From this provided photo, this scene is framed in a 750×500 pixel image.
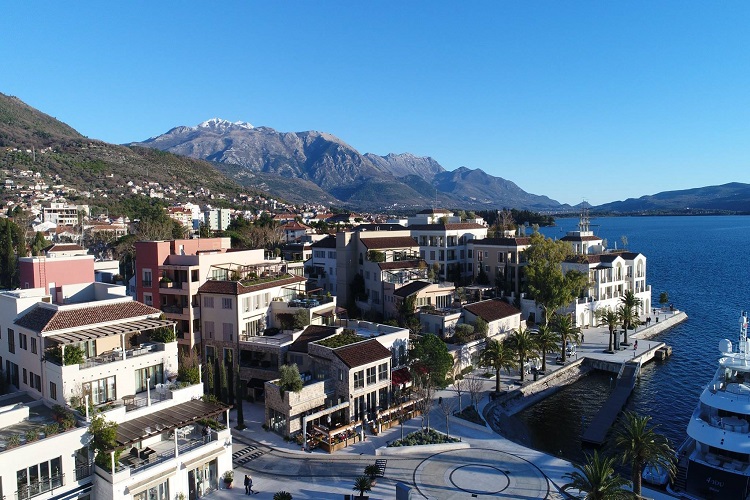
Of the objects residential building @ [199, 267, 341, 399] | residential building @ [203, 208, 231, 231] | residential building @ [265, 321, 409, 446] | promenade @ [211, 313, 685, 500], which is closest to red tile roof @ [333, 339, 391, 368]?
residential building @ [265, 321, 409, 446]

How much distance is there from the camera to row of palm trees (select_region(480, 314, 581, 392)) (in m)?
40.2

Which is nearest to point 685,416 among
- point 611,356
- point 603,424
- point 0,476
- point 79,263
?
point 603,424

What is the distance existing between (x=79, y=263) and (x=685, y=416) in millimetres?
45504

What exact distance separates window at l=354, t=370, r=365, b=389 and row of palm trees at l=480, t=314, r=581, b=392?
37.6ft

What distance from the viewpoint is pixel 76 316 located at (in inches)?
1058

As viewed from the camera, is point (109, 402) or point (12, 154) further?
point (12, 154)

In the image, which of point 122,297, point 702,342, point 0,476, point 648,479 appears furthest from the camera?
point 702,342

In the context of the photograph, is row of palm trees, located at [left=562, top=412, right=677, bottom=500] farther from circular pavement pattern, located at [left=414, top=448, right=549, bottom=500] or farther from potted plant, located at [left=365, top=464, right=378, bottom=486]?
potted plant, located at [left=365, top=464, right=378, bottom=486]

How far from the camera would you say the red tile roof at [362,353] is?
33.6 metres

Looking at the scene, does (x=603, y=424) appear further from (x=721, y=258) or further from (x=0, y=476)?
(x=721, y=258)

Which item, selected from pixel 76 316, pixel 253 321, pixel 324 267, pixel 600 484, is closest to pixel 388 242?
pixel 324 267

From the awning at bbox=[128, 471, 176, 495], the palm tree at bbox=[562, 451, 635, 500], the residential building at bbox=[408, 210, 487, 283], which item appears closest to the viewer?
the palm tree at bbox=[562, 451, 635, 500]

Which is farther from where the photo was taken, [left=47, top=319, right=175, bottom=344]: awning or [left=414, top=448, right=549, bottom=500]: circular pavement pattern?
[left=414, top=448, right=549, bottom=500]: circular pavement pattern

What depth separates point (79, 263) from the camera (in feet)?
117
